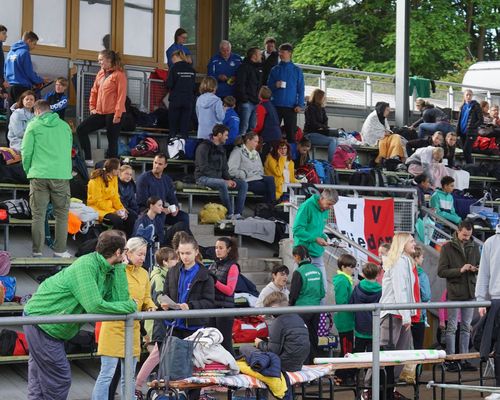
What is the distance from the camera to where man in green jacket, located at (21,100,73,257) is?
48.0 feet

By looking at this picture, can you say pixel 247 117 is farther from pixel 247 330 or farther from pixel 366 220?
pixel 247 330

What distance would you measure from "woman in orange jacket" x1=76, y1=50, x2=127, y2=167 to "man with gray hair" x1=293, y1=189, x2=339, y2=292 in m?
3.18

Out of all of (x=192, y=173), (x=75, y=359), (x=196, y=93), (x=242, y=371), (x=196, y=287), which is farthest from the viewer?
(x=196, y=93)

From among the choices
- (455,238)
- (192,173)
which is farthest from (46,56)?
(455,238)

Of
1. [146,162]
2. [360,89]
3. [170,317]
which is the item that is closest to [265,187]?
[146,162]

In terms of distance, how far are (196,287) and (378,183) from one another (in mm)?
8599

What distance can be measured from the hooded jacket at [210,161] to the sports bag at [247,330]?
3533mm

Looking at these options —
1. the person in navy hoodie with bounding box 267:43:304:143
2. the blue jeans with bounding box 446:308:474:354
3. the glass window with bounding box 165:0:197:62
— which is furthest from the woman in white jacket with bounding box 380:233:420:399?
the glass window with bounding box 165:0:197:62

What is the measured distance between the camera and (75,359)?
13406 mm

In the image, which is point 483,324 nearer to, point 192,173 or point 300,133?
point 192,173

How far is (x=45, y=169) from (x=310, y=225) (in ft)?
10.6

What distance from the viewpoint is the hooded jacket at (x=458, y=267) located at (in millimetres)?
15953

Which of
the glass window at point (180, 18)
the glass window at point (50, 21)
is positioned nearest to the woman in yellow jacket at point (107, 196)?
the glass window at point (50, 21)

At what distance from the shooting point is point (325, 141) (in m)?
21.0
